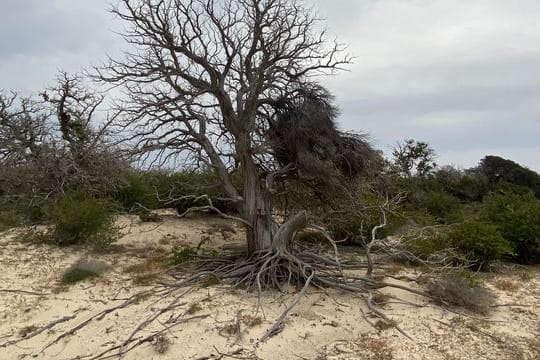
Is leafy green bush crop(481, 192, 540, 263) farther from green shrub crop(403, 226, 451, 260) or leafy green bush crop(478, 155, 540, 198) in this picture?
leafy green bush crop(478, 155, 540, 198)

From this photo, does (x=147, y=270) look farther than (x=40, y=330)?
Yes

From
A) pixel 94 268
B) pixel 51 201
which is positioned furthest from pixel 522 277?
pixel 51 201

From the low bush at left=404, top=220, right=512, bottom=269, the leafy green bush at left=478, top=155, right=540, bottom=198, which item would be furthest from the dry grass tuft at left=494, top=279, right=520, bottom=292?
the leafy green bush at left=478, top=155, right=540, bottom=198

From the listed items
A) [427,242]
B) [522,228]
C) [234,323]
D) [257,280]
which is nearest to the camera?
[234,323]

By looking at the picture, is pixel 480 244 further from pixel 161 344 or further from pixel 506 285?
pixel 161 344

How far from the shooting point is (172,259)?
12.1 metres

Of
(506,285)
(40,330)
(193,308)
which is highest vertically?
(506,285)

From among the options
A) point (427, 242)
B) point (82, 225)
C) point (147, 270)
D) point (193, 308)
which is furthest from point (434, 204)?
point (193, 308)

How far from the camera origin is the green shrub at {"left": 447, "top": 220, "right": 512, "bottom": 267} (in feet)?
41.2

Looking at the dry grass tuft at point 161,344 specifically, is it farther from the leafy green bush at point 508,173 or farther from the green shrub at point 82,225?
the leafy green bush at point 508,173

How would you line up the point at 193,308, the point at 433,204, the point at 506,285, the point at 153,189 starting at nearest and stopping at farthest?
the point at 193,308 → the point at 506,285 → the point at 153,189 → the point at 433,204

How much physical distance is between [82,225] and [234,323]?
5.40m

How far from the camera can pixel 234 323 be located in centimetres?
879

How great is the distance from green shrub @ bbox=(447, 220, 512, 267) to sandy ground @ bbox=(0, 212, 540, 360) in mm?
1292
